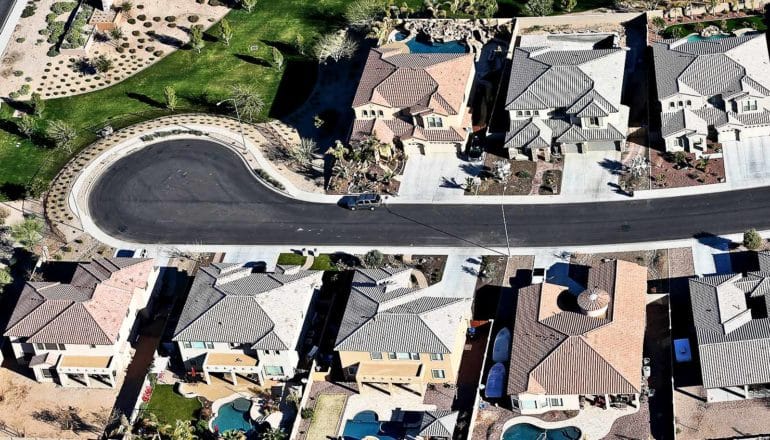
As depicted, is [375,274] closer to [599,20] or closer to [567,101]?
[567,101]

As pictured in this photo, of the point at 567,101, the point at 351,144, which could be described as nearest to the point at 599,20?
the point at 567,101

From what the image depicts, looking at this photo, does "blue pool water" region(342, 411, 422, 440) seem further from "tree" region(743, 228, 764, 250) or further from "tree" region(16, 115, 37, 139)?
"tree" region(16, 115, 37, 139)

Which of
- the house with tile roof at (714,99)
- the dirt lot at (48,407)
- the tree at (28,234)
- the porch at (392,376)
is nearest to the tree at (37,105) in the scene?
the tree at (28,234)

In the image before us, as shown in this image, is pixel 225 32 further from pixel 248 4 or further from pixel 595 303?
pixel 595 303

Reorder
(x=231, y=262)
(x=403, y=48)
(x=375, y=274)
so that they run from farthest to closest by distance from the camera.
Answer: (x=403, y=48), (x=231, y=262), (x=375, y=274)

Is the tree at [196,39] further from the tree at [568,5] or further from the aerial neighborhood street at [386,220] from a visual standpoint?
the tree at [568,5]

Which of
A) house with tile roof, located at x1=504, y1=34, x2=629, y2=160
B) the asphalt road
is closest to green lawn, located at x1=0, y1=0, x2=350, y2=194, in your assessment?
the asphalt road
